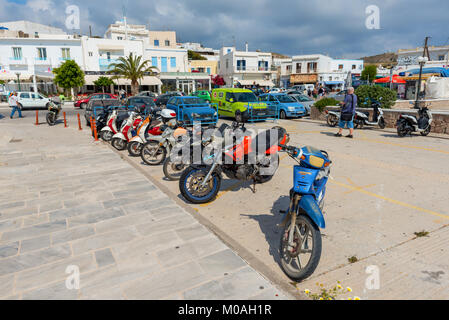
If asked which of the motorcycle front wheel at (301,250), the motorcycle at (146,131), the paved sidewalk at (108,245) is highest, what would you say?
the motorcycle at (146,131)

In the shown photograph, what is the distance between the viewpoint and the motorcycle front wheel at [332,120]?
46.1ft

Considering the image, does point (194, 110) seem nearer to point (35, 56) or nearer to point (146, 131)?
point (146, 131)

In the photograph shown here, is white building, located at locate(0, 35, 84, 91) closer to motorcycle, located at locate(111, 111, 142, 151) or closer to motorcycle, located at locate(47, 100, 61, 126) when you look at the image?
motorcycle, located at locate(47, 100, 61, 126)

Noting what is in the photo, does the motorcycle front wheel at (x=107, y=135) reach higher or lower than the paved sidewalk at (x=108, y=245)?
higher

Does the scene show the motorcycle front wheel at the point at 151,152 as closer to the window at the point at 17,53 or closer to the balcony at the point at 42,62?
the balcony at the point at 42,62

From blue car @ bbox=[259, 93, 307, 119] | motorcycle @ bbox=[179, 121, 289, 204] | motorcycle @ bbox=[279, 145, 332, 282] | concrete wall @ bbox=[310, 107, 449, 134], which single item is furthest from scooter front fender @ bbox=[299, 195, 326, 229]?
blue car @ bbox=[259, 93, 307, 119]

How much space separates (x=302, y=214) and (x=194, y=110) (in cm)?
1129

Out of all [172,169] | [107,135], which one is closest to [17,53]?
[107,135]

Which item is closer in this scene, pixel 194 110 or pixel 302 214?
pixel 302 214

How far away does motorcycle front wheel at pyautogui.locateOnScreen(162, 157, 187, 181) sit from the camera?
6.56m

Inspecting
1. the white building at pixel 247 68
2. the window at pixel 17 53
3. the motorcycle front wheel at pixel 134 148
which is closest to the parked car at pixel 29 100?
the window at pixel 17 53

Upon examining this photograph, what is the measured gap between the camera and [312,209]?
307 centimetres

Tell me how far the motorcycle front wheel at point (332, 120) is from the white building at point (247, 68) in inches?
1612
